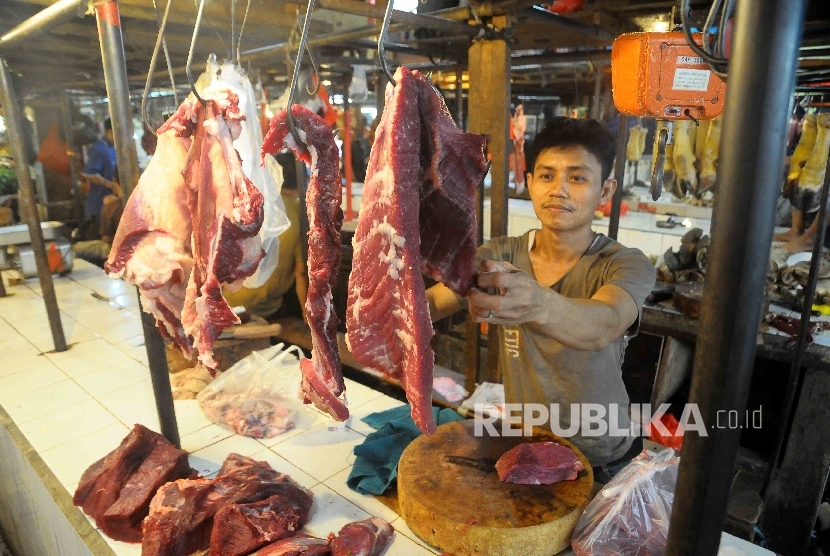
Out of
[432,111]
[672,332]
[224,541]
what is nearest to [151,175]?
[432,111]

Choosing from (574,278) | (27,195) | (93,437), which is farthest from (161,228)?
(27,195)

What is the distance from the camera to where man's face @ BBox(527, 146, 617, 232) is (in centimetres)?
264

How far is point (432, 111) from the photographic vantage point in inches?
64.0

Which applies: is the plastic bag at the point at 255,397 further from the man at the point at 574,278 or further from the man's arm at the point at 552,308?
the man's arm at the point at 552,308

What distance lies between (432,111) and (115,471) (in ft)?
6.87

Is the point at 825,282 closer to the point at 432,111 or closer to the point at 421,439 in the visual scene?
the point at 421,439

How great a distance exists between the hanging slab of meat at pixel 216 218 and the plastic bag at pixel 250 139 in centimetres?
10

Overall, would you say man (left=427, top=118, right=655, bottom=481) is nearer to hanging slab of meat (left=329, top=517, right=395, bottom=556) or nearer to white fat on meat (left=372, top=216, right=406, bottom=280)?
white fat on meat (left=372, top=216, right=406, bottom=280)

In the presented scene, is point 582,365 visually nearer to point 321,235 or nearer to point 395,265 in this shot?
point 395,265

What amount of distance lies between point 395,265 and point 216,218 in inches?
33.7

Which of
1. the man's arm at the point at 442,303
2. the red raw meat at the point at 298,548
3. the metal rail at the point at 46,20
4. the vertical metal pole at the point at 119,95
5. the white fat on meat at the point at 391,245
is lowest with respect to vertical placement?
the red raw meat at the point at 298,548

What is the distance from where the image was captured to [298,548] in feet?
6.22

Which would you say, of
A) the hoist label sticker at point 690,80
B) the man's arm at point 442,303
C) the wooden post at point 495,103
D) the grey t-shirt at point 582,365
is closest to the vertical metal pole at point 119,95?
the man's arm at point 442,303

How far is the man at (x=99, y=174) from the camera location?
1028 cm
